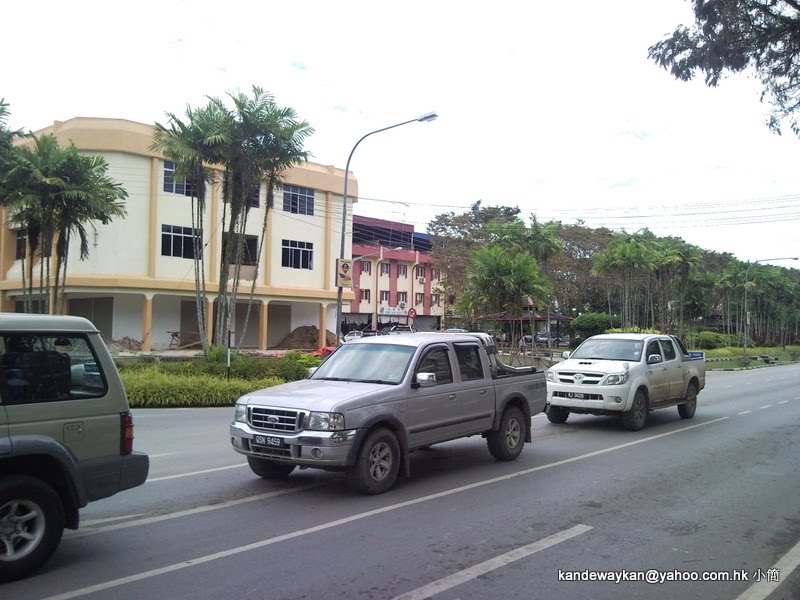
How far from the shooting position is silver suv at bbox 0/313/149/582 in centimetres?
481

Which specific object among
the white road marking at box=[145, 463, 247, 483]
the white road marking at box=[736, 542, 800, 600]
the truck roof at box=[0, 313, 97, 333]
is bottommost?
the white road marking at box=[736, 542, 800, 600]

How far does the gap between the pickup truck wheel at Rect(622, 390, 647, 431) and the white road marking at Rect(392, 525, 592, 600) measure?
6.54 meters

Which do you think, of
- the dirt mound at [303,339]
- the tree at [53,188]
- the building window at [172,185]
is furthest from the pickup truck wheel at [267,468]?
the dirt mound at [303,339]

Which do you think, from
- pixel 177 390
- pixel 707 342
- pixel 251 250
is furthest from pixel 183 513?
pixel 707 342

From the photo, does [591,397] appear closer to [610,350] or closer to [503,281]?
[610,350]

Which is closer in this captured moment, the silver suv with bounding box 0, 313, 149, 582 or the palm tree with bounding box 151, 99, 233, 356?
the silver suv with bounding box 0, 313, 149, 582

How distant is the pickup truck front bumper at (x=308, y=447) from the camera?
7000mm

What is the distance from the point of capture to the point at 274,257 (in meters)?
40.4

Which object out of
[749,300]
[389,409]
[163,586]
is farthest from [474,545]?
[749,300]

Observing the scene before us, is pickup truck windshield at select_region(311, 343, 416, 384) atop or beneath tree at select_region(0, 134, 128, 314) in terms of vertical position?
beneath

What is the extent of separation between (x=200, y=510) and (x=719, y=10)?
10.4 meters

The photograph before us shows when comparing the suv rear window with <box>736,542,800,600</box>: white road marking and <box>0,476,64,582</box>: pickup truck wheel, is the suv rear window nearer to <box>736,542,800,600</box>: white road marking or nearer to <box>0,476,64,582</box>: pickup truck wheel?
<box>0,476,64,582</box>: pickup truck wheel

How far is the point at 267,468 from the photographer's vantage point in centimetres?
818

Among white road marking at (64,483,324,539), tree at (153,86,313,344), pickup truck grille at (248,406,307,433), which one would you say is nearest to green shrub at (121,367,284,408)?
tree at (153,86,313,344)
